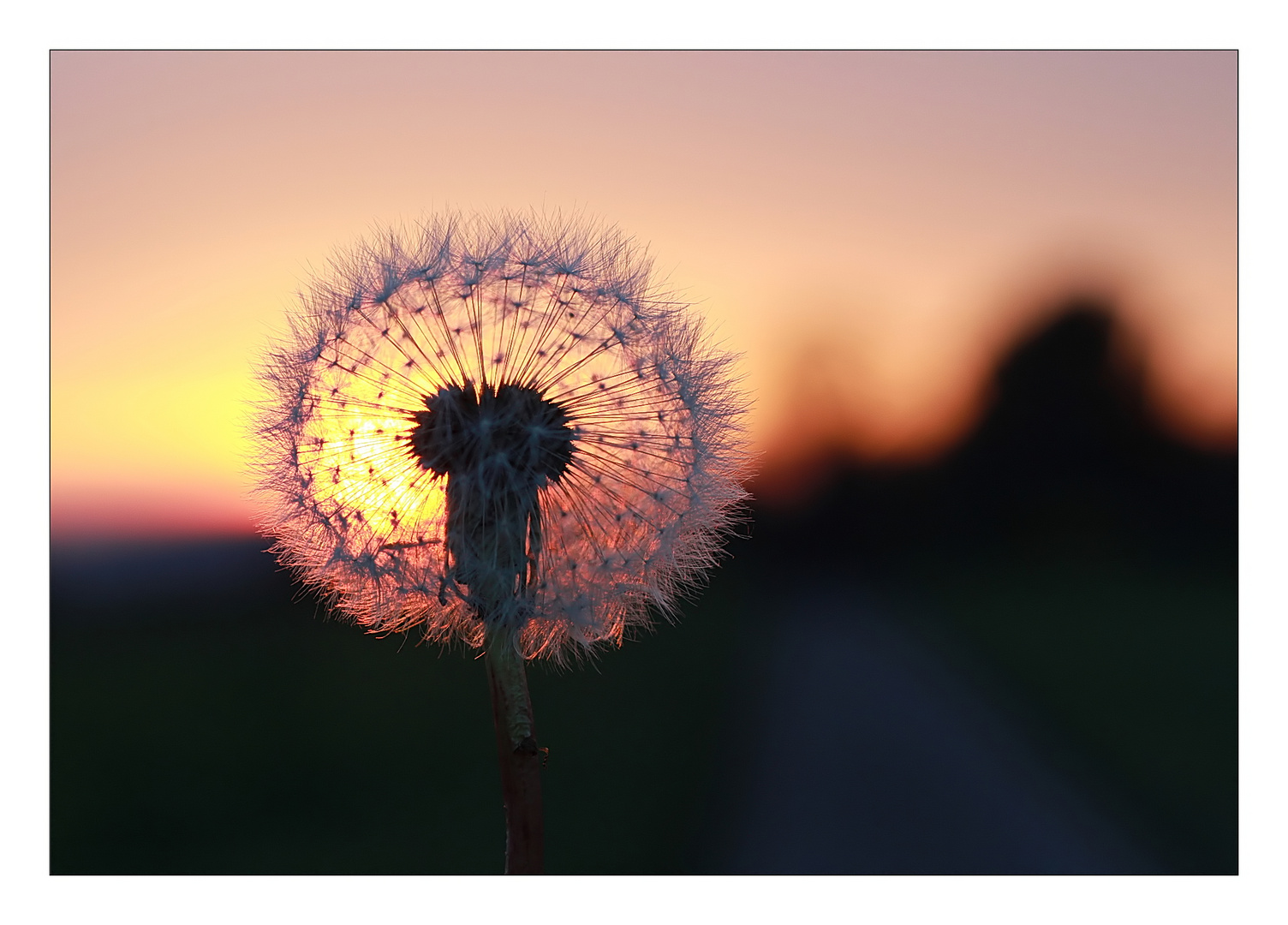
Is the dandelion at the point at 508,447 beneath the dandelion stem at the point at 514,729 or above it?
above

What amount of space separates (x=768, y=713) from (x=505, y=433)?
2.99 m

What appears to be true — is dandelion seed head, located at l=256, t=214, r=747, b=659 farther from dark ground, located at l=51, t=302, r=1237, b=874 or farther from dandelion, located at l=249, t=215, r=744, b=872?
dark ground, located at l=51, t=302, r=1237, b=874

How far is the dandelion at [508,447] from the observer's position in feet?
7.95

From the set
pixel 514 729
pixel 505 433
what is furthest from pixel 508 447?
pixel 514 729

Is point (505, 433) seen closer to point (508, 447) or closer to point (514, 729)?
point (508, 447)

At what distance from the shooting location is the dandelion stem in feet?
7.91

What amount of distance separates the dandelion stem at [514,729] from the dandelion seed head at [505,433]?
93mm

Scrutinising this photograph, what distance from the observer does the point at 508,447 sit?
2.37 m

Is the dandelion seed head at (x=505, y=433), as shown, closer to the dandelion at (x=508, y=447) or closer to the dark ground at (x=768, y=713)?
the dandelion at (x=508, y=447)

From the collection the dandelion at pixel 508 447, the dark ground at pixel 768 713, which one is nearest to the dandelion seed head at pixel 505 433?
the dandelion at pixel 508 447

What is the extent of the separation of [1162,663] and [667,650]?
2.61m

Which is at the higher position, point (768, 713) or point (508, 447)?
point (508, 447)

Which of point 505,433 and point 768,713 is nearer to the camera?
point 505,433

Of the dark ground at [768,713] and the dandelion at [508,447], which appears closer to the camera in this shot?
the dandelion at [508,447]
